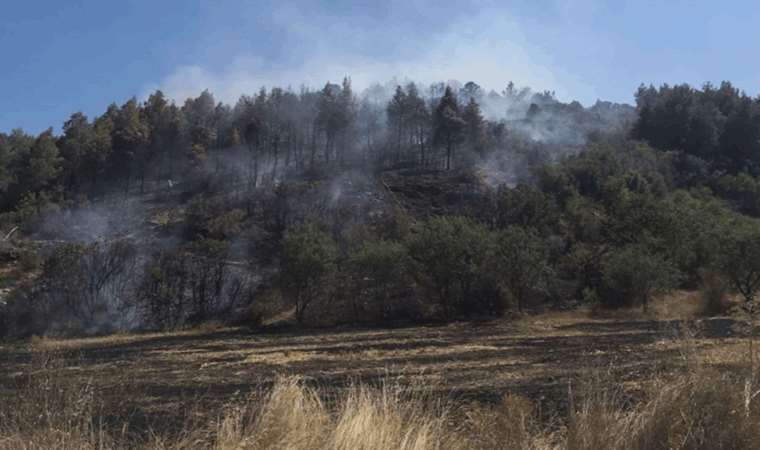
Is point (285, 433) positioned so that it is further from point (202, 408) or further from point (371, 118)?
point (371, 118)

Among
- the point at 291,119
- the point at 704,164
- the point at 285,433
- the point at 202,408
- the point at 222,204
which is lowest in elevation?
the point at 202,408

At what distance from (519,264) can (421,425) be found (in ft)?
103

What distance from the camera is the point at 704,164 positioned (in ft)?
224

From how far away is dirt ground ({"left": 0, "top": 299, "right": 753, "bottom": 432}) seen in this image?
7845 mm

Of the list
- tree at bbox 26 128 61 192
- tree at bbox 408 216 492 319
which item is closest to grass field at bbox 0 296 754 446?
tree at bbox 408 216 492 319

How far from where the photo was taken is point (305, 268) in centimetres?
3588

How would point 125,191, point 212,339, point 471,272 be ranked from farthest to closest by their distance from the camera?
point 125,191 → point 471,272 → point 212,339

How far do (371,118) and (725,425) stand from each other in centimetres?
8446

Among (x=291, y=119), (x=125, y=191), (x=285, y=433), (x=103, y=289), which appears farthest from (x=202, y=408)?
(x=291, y=119)

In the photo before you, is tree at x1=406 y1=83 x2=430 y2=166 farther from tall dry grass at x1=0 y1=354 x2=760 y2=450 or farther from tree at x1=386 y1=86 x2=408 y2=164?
tall dry grass at x1=0 y1=354 x2=760 y2=450

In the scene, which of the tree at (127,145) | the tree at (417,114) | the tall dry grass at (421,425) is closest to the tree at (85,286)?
the tree at (127,145)

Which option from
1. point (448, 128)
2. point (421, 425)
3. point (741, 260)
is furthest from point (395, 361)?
point (448, 128)

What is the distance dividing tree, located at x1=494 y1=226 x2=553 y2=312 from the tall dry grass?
30588 millimetres

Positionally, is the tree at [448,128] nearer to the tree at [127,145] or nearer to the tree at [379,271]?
the tree at [379,271]
